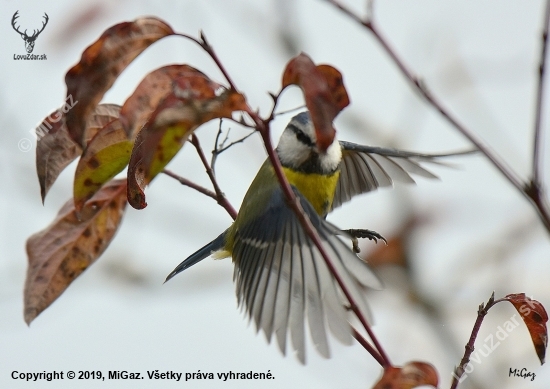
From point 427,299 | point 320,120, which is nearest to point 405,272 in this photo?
point 427,299

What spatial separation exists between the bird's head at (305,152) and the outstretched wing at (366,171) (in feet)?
0.24

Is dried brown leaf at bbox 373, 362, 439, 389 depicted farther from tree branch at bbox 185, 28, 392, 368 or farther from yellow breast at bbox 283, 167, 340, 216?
yellow breast at bbox 283, 167, 340, 216

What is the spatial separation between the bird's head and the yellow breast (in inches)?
0.8

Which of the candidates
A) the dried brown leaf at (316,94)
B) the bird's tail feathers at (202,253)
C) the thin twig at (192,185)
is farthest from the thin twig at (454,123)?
the bird's tail feathers at (202,253)

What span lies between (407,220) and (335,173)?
2.56 feet

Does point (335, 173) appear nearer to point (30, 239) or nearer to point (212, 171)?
point (212, 171)

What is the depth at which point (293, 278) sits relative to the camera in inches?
67.1

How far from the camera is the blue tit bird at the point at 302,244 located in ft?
4.42

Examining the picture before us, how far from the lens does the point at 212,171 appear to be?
1721 mm

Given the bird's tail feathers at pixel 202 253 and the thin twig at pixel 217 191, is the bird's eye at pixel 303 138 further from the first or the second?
the thin twig at pixel 217 191

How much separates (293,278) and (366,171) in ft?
3.20

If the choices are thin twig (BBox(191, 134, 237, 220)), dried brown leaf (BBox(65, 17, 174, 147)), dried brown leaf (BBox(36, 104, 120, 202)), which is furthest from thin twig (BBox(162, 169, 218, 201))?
dried brown leaf (BBox(65, 17, 174, 147))

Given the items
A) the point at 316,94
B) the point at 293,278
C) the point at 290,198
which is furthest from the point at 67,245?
the point at 316,94

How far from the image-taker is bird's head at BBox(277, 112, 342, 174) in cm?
239
